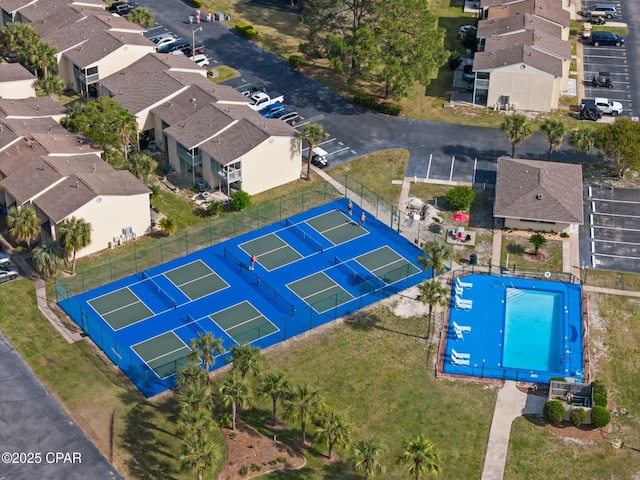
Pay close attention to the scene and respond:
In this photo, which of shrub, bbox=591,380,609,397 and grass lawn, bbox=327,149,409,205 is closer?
shrub, bbox=591,380,609,397

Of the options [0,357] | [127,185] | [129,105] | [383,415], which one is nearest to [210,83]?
[129,105]

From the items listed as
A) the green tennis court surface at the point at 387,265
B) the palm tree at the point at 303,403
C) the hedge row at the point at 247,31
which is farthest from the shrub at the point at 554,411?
the hedge row at the point at 247,31

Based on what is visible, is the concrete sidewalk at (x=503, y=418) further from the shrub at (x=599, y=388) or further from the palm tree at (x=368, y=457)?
the palm tree at (x=368, y=457)

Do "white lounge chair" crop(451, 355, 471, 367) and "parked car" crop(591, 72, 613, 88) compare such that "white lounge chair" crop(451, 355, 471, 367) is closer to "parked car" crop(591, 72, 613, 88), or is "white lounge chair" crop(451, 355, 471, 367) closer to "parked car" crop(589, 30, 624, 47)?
"parked car" crop(591, 72, 613, 88)

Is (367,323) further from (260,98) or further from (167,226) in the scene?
(260,98)

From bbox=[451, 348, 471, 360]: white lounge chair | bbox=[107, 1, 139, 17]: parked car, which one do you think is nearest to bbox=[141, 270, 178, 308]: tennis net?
bbox=[451, 348, 471, 360]: white lounge chair
